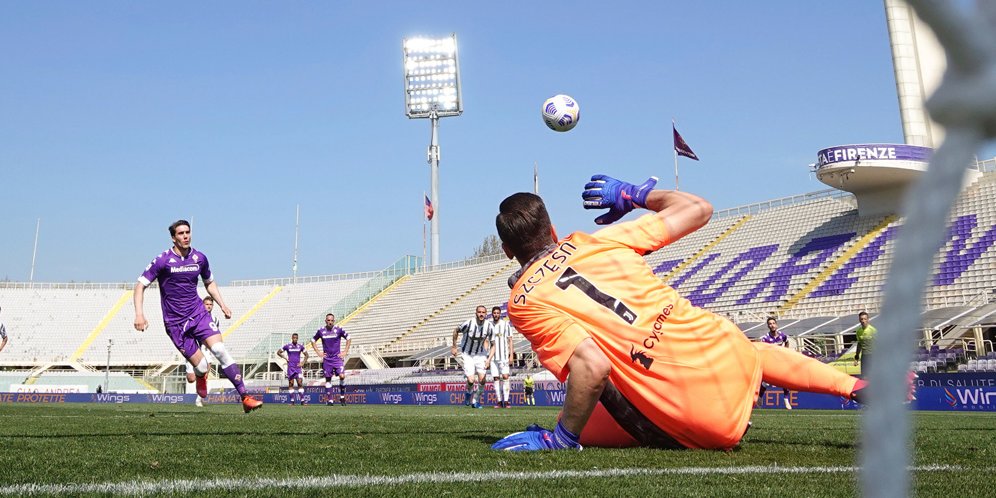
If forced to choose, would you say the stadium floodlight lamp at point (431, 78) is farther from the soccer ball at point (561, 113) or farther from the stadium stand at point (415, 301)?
the soccer ball at point (561, 113)

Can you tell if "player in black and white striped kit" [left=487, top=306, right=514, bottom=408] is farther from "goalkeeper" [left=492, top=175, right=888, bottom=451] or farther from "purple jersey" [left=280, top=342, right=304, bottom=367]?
"goalkeeper" [left=492, top=175, right=888, bottom=451]

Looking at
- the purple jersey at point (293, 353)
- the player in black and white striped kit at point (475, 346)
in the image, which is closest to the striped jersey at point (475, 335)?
the player in black and white striped kit at point (475, 346)

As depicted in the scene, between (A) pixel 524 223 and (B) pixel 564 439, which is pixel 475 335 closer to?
(B) pixel 564 439

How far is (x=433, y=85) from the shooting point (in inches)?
1945

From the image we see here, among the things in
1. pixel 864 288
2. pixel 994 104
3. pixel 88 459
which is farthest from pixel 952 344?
pixel 994 104

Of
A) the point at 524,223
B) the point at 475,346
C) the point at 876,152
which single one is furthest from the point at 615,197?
the point at 876,152

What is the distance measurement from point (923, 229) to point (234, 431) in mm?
6352

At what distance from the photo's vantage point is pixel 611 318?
4.04 meters

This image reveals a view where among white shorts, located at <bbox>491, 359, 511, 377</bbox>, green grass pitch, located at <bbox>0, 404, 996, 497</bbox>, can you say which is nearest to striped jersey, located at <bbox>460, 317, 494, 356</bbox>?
white shorts, located at <bbox>491, 359, 511, 377</bbox>

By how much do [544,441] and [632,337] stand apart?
0.79m

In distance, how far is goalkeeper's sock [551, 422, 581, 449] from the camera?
171 inches

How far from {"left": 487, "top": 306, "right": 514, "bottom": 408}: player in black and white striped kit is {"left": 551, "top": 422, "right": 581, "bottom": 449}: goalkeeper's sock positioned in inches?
537

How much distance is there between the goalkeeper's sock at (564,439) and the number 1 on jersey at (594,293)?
69 centimetres

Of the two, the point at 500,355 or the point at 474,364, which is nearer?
the point at 500,355
